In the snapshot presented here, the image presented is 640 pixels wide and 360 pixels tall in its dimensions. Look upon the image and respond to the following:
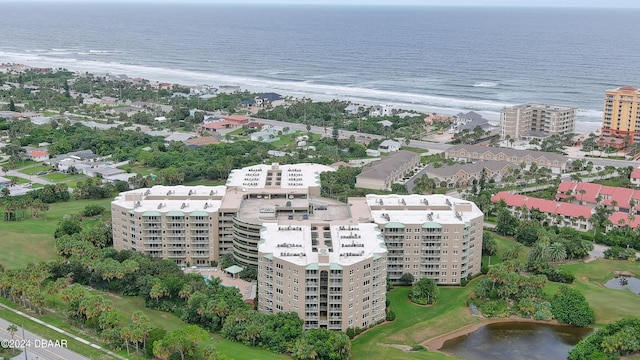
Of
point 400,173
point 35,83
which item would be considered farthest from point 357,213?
point 35,83

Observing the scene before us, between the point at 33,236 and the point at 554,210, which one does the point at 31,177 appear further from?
the point at 554,210

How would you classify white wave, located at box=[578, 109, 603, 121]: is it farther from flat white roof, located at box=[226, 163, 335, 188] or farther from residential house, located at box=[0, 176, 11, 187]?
residential house, located at box=[0, 176, 11, 187]

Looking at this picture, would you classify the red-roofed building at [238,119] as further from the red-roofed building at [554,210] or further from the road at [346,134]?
the red-roofed building at [554,210]

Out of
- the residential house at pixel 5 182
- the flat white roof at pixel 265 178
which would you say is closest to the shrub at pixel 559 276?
the flat white roof at pixel 265 178

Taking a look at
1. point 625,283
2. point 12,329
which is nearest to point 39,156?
point 12,329

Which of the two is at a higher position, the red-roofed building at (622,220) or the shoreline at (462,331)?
the red-roofed building at (622,220)
